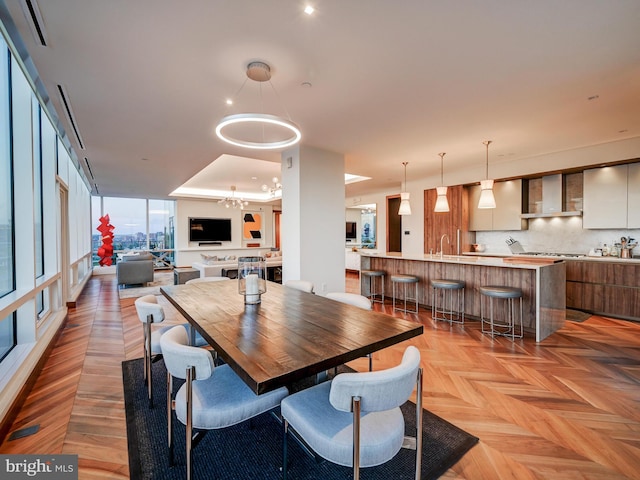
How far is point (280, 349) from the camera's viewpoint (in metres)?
1.35

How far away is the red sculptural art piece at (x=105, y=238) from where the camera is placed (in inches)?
358

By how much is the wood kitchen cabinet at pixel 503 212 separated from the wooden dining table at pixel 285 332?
4964 millimetres

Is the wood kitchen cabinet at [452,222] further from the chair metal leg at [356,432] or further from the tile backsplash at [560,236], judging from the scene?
the chair metal leg at [356,432]

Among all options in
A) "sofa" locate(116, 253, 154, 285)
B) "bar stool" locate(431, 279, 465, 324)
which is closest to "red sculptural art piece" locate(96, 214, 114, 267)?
"sofa" locate(116, 253, 154, 285)

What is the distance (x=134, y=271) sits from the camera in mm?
6750

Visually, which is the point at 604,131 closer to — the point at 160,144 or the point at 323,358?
the point at 323,358

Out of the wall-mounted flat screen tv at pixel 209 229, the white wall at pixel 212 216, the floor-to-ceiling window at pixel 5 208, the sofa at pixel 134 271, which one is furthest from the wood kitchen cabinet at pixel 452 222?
the wall-mounted flat screen tv at pixel 209 229

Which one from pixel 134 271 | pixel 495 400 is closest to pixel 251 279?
pixel 495 400

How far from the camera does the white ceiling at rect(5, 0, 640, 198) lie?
1.81 meters

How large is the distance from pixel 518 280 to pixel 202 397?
385 cm

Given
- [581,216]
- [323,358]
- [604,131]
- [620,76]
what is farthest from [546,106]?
[323,358]

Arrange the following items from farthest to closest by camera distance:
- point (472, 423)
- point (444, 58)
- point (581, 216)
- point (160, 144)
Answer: point (581, 216), point (160, 144), point (444, 58), point (472, 423)

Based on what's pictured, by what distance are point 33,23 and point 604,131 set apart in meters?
5.91

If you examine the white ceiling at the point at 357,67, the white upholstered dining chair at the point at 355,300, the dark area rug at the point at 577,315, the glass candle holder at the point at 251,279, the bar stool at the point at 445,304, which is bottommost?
the dark area rug at the point at 577,315
